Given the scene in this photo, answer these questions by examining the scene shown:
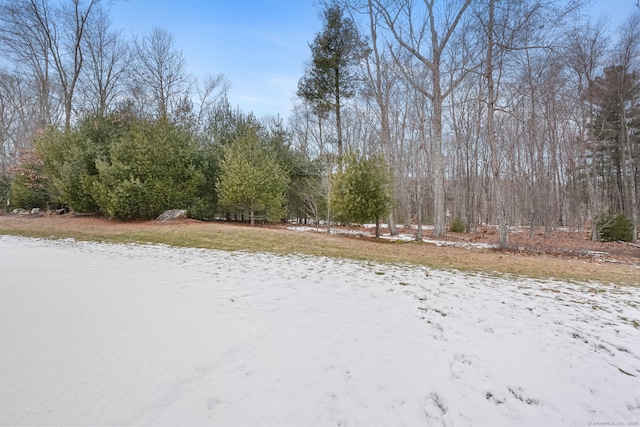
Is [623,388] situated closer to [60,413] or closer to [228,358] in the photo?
[228,358]

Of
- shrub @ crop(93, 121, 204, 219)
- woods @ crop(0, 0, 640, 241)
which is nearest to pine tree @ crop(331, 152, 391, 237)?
woods @ crop(0, 0, 640, 241)

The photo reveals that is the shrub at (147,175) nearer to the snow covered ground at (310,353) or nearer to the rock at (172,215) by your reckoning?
the rock at (172,215)

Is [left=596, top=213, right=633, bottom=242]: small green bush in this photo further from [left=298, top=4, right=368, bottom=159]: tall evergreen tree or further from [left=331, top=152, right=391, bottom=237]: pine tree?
[left=298, top=4, right=368, bottom=159]: tall evergreen tree

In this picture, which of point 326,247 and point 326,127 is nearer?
point 326,247

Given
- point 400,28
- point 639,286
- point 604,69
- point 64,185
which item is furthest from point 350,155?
point 64,185

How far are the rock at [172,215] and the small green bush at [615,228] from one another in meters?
20.1

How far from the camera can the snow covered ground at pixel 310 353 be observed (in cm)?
175

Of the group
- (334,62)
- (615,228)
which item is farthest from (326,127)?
(615,228)

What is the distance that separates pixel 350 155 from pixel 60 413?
10.4 meters

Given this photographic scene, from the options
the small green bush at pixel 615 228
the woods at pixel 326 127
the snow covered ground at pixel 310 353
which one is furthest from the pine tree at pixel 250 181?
the small green bush at pixel 615 228

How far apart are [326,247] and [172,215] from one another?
28.7 ft

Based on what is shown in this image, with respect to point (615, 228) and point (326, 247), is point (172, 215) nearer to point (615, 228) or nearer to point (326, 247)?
point (326, 247)

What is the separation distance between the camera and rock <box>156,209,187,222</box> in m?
13.2

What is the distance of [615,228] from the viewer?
40.9 ft
